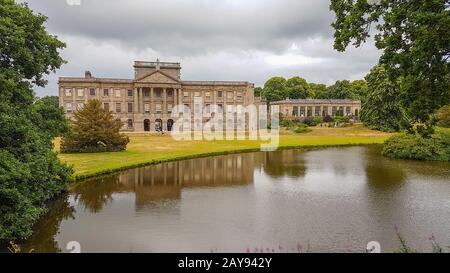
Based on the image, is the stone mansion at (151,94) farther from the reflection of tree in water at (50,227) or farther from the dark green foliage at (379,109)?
the reflection of tree in water at (50,227)

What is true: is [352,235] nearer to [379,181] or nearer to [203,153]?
[379,181]

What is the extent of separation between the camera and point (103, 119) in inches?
1459

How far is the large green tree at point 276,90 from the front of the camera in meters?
116

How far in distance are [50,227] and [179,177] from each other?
10918 millimetres

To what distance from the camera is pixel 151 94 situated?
72375 millimetres

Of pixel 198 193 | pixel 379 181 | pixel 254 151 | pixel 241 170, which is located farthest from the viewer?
pixel 254 151

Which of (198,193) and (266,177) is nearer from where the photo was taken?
(198,193)

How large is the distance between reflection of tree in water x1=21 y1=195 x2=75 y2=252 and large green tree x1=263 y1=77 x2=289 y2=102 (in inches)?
4022

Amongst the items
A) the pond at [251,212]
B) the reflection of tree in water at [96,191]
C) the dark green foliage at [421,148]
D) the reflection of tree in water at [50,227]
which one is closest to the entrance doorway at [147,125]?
the pond at [251,212]

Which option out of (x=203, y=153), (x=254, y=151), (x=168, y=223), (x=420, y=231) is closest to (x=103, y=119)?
(x=203, y=153)

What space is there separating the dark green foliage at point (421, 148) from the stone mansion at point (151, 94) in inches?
1728

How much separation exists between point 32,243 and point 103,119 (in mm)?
26573

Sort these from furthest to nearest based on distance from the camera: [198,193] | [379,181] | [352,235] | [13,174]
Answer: [379,181]
[198,193]
[352,235]
[13,174]
